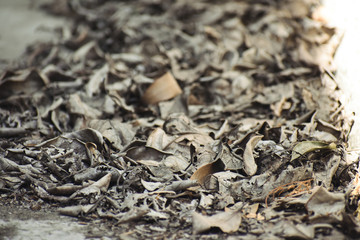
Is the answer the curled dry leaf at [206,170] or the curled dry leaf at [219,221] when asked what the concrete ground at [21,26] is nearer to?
the curled dry leaf at [206,170]

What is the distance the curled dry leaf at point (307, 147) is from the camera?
1899mm

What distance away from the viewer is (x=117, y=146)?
2.14 m

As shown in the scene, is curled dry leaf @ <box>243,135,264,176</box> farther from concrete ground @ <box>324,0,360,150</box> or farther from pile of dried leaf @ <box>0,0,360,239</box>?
concrete ground @ <box>324,0,360,150</box>

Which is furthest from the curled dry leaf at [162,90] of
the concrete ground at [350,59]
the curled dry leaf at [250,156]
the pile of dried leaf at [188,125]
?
the concrete ground at [350,59]

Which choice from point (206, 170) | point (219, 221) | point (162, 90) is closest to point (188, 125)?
point (206, 170)

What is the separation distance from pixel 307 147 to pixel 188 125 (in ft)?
2.16

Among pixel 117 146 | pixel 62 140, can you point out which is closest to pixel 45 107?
pixel 62 140

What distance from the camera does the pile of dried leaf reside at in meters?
1.71

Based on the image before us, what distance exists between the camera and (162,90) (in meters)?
2.79

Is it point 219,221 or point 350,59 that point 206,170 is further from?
point 350,59

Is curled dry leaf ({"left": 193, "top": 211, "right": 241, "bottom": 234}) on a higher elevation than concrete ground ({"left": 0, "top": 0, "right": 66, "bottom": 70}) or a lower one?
lower

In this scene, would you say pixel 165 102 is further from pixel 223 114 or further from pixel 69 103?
pixel 69 103

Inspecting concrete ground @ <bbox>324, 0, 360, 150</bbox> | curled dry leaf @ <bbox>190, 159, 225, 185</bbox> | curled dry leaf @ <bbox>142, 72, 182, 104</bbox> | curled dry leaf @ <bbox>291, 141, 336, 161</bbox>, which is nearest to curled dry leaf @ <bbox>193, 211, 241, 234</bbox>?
curled dry leaf @ <bbox>190, 159, 225, 185</bbox>

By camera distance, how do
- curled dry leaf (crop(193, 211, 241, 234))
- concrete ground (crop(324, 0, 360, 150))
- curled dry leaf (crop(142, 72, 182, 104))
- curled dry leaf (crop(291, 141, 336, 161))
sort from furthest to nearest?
curled dry leaf (crop(142, 72, 182, 104)) < concrete ground (crop(324, 0, 360, 150)) < curled dry leaf (crop(291, 141, 336, 161)) < curled dry leaf (crop(193, 211, 241, 234))
